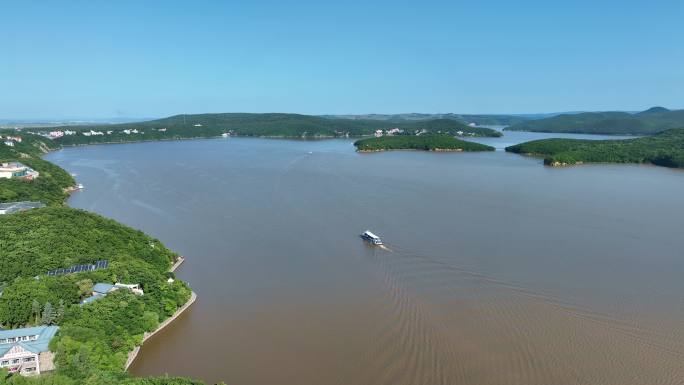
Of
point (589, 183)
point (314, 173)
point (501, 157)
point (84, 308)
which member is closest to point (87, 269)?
point (84, 308)

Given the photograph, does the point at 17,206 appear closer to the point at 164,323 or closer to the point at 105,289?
the point at 105,289

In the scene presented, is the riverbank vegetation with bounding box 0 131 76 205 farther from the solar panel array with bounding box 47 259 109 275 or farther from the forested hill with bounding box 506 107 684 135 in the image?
the forested hill with bounding box 506 107 684 135

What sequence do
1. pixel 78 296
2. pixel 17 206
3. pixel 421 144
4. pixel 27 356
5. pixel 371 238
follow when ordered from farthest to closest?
pixel 421 144 → pixel 17 206 → pixel 371 238 → pixel 78 296 → pixel 27 356

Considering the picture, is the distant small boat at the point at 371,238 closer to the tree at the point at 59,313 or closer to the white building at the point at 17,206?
the tree at the point at 59,313

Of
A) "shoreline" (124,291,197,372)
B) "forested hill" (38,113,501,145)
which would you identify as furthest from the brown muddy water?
"forested hill" (38,113,501,145)

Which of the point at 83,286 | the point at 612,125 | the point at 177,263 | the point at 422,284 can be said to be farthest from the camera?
the point at 612,125

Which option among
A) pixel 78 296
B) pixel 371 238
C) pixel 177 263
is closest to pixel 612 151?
pixel 371 238

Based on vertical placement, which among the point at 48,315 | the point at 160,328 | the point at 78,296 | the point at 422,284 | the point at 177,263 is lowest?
the point at 160,328
